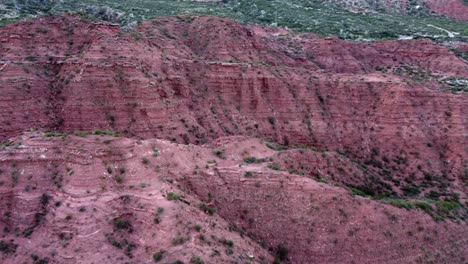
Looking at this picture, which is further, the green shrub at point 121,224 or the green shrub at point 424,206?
the green shrub at point 424,206

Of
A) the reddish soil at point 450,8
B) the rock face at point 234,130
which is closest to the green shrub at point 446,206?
the rock face at point 234,130

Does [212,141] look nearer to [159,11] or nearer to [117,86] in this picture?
[117,86]

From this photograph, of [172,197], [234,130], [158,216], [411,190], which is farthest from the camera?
[234,130]

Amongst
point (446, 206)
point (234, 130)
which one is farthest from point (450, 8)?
point (234, 130)

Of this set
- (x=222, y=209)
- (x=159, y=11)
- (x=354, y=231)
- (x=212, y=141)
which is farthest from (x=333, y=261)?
(x=159, y=11)

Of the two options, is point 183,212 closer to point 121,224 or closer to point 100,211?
point 121,224

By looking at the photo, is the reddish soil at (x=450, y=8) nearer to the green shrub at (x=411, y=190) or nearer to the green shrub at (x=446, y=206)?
the green shrub at (x=411, y=190)
